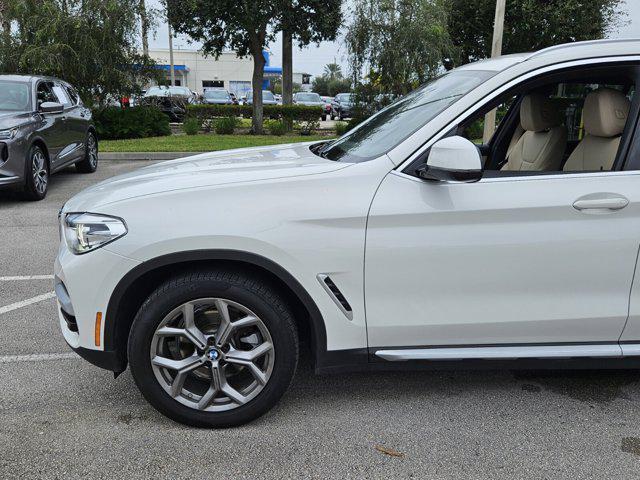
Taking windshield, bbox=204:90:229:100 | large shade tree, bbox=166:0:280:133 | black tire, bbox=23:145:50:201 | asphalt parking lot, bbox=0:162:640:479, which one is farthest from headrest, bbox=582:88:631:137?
windshield, bbox=204:90:229:100

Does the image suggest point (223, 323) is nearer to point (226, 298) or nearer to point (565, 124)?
point (226, 298)

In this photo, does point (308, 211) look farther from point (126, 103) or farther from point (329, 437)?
point (126, 103)

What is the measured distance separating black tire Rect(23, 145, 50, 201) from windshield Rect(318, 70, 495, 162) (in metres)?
5.79

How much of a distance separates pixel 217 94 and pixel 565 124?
27751 millimetres

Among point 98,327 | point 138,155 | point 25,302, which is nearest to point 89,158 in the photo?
point 138,155

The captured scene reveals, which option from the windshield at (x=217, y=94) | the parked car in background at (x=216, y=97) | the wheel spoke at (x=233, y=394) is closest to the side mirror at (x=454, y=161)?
the wheel spoke at (x=233, y=394)

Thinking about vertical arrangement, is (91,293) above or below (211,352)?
above

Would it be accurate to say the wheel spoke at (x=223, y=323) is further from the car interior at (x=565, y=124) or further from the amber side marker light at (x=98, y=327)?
the car interior at (x=565, y=124)

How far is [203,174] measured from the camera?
2.95 metres

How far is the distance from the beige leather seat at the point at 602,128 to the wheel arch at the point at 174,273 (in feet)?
4.99

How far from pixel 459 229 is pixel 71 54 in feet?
50.0

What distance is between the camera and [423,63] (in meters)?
18.7

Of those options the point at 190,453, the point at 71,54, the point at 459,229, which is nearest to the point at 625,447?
the point at 459,229

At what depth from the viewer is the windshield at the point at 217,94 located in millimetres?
29370
